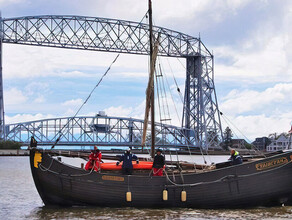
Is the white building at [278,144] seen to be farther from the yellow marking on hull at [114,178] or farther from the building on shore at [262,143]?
the yellow marking on hull at [114,178]

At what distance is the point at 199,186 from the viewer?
1964 cm

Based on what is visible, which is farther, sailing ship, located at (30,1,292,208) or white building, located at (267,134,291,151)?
white building, located at (267,134,291,151)

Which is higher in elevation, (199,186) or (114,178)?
(114,178)

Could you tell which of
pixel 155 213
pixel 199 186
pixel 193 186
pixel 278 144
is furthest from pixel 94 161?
pixel 278 144

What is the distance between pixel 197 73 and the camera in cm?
9606

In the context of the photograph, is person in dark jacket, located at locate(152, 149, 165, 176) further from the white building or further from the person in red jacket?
the white building

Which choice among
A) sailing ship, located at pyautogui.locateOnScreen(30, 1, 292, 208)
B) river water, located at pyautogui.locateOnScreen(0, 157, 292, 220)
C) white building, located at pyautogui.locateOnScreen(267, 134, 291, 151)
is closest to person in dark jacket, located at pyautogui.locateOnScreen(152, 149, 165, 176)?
sailing ship, located at pyautogui.locateOnScreen(30, 1, 292, 208)

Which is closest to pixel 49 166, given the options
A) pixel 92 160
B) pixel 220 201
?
pixel 92 160

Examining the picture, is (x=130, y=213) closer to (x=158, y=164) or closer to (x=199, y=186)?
(x=158, y=164)

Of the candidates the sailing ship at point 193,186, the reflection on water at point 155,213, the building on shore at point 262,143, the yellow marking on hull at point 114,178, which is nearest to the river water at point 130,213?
the reflection on water at point 155,213

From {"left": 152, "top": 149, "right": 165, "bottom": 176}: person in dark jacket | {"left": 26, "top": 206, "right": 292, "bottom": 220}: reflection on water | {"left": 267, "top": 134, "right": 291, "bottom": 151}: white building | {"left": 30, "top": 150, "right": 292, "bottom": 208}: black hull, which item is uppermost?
{"left": 267, "top": 134, "right": 291, "bottom": 151}: white building

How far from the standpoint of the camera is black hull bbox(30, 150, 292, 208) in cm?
1961

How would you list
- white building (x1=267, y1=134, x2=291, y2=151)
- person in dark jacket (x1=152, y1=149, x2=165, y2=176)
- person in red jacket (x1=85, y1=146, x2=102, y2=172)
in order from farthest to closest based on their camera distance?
white building (x1=267, y1=134, x2=291, y2=151)
person in red jacket (x1=85, y1=146, x2=102, y2=172)
person in dark jacket (x1=152, y1=149, x2=165, y2=176)

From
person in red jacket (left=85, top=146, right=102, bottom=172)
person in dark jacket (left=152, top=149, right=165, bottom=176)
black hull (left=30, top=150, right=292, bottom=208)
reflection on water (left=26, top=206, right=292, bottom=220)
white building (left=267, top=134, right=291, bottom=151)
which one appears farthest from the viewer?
white building (left=267, top=134, right=291, bottom=151)
